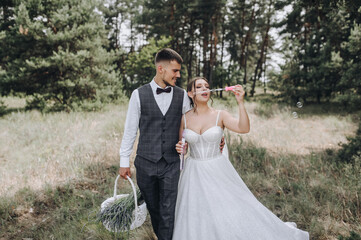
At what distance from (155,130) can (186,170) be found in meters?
0.78

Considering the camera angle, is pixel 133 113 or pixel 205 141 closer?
pixel 133 113

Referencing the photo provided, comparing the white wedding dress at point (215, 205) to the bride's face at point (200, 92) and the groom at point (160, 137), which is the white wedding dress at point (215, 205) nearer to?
the groom at point (160, 137)

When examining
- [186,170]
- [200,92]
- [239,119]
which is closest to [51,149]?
[186,170]

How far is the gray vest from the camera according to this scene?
2.74m

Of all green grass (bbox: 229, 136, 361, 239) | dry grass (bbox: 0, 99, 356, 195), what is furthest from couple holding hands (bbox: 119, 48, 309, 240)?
dry grass (bbox: 0, 99, 356, 195)

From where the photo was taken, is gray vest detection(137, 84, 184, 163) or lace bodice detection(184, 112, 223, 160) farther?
Answer: lace bodice detection(184, 112, 223, 160)

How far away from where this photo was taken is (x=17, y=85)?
12.4 meters

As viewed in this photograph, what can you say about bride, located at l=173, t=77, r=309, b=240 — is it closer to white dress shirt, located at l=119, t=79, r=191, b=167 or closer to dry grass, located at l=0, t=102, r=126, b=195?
white dress shirt, located at l=119, t=79, r=191, b=167

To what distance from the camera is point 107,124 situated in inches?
356

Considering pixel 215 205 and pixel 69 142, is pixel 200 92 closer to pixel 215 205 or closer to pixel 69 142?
pixel 215 205

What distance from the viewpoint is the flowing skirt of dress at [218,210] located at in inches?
109

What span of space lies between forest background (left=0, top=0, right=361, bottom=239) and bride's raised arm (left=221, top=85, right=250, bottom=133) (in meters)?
1.48

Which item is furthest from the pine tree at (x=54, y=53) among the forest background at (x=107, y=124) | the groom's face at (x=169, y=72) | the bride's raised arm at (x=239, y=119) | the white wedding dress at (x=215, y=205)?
the bride's raised arm at (x=239, y=119)

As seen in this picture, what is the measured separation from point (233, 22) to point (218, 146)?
24.4 meters
